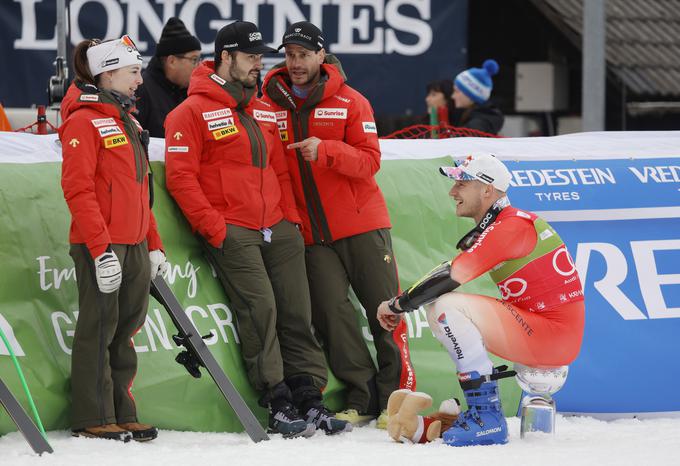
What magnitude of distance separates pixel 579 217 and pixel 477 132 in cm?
139

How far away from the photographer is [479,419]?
5980 millimetres

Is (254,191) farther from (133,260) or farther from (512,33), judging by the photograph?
(512,33)

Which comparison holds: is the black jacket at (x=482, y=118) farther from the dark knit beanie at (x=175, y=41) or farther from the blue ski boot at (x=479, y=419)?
the blue ski boot at (x=479, y=419)

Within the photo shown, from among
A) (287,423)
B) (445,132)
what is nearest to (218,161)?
(287,423)

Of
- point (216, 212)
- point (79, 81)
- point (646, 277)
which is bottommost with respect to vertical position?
point (646, 277)

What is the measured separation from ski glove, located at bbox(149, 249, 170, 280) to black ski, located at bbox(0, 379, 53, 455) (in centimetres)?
92

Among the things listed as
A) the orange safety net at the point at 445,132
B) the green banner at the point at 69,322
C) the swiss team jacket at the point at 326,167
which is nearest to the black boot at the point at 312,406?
the green banner at the point at 69,322

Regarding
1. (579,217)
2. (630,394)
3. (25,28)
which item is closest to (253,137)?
(579,217)

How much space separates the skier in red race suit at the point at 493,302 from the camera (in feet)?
19.7

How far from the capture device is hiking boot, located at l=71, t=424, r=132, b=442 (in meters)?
5.82

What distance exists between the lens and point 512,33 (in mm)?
14742

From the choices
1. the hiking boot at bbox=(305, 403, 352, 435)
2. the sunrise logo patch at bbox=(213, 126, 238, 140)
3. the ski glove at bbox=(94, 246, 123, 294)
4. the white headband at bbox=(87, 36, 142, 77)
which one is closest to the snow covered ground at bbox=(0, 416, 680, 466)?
the hiking boot at bbox=(305, 403, 352, 435)

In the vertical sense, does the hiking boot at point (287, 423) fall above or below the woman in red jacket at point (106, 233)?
below

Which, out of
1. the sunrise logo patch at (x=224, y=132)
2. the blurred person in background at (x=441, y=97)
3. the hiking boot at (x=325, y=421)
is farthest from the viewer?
the blurred person in background at (x=441, y=97)
